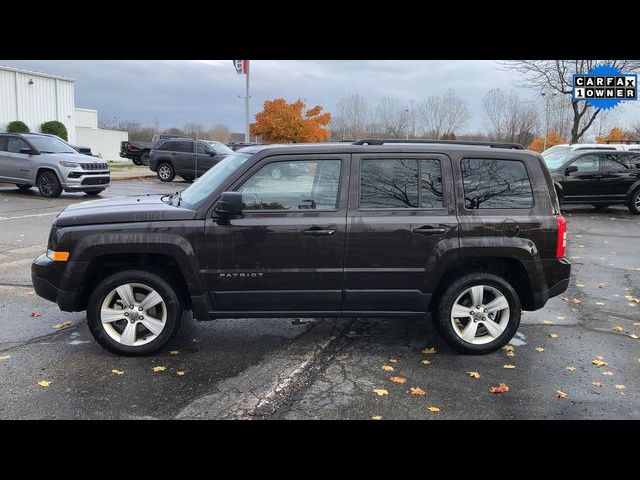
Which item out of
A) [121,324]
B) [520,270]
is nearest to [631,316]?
[520,270]

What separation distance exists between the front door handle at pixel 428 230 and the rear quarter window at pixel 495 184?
37cm

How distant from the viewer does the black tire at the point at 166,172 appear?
872 inches

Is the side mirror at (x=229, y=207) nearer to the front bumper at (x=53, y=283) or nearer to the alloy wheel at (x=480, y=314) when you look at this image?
the front bumper at (x=53, y=283)

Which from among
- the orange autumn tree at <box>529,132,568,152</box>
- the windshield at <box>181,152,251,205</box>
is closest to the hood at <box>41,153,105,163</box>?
the windshield at <box>181,152,251,205</box>

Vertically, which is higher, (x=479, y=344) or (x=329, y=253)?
(x=329, y=253)

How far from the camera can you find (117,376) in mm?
4234

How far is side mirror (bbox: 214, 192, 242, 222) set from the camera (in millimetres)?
4316

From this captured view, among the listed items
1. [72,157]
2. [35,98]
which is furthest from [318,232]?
[35,98]

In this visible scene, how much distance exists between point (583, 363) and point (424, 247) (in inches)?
70.8

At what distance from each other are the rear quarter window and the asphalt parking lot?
1.41 metres

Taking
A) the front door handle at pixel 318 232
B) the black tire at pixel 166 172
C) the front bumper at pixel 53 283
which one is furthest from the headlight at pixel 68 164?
the front door handle at pixel 318 232

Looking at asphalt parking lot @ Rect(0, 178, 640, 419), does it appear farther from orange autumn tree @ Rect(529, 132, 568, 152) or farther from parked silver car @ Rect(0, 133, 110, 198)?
orange autumn tree @ Rect(529, 132, 568, 152)

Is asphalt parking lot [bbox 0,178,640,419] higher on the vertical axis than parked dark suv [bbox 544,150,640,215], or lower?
lower

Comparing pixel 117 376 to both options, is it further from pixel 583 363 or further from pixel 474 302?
pixel 583 363
